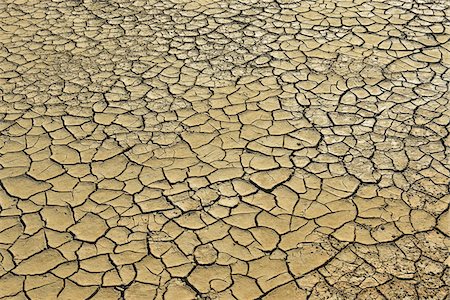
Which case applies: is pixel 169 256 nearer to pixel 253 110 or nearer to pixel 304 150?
pixel 304 150

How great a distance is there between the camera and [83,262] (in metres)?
3.02

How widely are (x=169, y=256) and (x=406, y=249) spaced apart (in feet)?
4.09

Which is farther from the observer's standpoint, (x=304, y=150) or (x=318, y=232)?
(x=304, y=150)

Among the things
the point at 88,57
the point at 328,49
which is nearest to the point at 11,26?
the point at 88,57

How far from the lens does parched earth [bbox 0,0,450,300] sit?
115 inches

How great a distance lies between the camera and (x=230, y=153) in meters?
3.70

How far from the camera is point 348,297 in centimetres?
274

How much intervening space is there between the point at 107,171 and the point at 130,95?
35.3 inches

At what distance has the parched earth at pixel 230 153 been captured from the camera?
2.93 m

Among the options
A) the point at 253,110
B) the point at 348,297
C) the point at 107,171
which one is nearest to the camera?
the point at 348,297

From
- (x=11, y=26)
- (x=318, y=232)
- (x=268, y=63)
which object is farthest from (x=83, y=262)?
(x=11, y=26)

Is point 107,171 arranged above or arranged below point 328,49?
below

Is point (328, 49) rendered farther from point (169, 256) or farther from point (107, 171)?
point (169, 256)

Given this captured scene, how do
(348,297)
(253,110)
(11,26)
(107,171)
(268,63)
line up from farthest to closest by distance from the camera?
1. (11,26)
2. (268,63)
3. (253,110)
4. (107,171)
5. (348,297)
